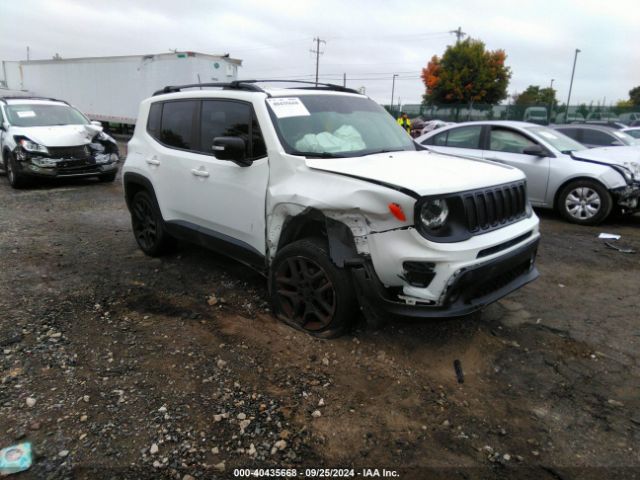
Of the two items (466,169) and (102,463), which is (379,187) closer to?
(466,169)

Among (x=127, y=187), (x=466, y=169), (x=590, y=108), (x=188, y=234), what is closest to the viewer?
(x=466, y=169)

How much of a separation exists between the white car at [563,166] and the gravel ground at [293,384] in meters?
2.73

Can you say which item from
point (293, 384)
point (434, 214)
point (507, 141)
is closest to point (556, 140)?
point (507, 141)

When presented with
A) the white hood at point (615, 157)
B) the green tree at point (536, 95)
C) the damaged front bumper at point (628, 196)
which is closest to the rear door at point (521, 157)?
the white hood at point (615, 157)

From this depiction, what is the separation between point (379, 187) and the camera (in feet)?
9.49

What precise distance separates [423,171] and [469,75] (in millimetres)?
48901

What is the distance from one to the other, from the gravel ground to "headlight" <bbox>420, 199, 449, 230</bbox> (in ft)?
3.27

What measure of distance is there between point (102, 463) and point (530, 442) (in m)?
2.20

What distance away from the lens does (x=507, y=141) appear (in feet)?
25.1

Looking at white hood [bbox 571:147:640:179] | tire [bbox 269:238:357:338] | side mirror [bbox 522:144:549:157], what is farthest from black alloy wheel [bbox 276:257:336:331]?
white hood [bbox 571:147:640:179]

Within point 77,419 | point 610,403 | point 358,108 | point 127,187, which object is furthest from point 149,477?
point 127,187

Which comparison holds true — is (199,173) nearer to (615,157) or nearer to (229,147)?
(229,147)

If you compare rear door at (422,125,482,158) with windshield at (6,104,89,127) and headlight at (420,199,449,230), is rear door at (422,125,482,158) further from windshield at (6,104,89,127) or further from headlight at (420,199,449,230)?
windshield at (6,104,89,127)

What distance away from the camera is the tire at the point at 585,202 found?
6887mm
